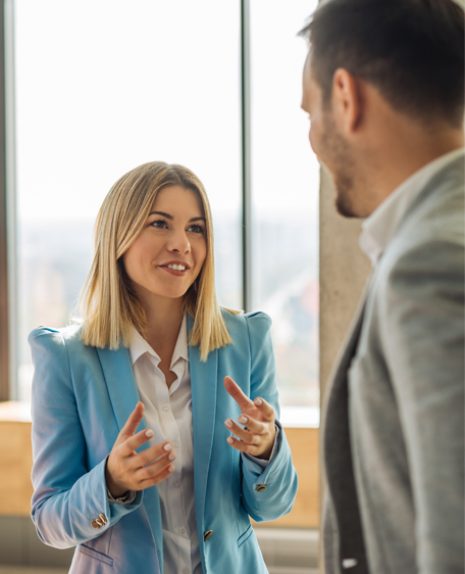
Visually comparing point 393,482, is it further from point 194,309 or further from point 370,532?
point 194,309

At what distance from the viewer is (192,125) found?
149 inches

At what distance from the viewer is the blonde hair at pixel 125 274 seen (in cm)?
165

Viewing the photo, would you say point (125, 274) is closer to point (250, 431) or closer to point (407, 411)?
point (250, 431)

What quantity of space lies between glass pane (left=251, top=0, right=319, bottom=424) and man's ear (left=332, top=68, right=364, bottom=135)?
9.33ft

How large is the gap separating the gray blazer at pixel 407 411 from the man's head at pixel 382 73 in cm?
11

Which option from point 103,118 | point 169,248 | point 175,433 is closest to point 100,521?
point 175,433

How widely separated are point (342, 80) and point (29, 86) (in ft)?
11.1

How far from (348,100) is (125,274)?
959mm

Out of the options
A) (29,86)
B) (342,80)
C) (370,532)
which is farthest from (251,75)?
(370,532)

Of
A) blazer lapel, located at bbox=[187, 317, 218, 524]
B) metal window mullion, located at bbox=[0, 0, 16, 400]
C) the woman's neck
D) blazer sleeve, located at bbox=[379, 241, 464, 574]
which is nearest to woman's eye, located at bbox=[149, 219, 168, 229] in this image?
the woman's neck

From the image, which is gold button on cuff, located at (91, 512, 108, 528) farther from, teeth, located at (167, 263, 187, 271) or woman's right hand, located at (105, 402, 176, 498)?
teeth, located at (167, 263, 187, 271)

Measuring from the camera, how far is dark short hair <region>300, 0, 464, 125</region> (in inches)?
33.8

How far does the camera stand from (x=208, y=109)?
3.78 meters

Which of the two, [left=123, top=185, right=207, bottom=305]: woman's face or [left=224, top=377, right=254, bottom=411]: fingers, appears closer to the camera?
[left=224, top=377, right=254, bottom=411]: fingers
